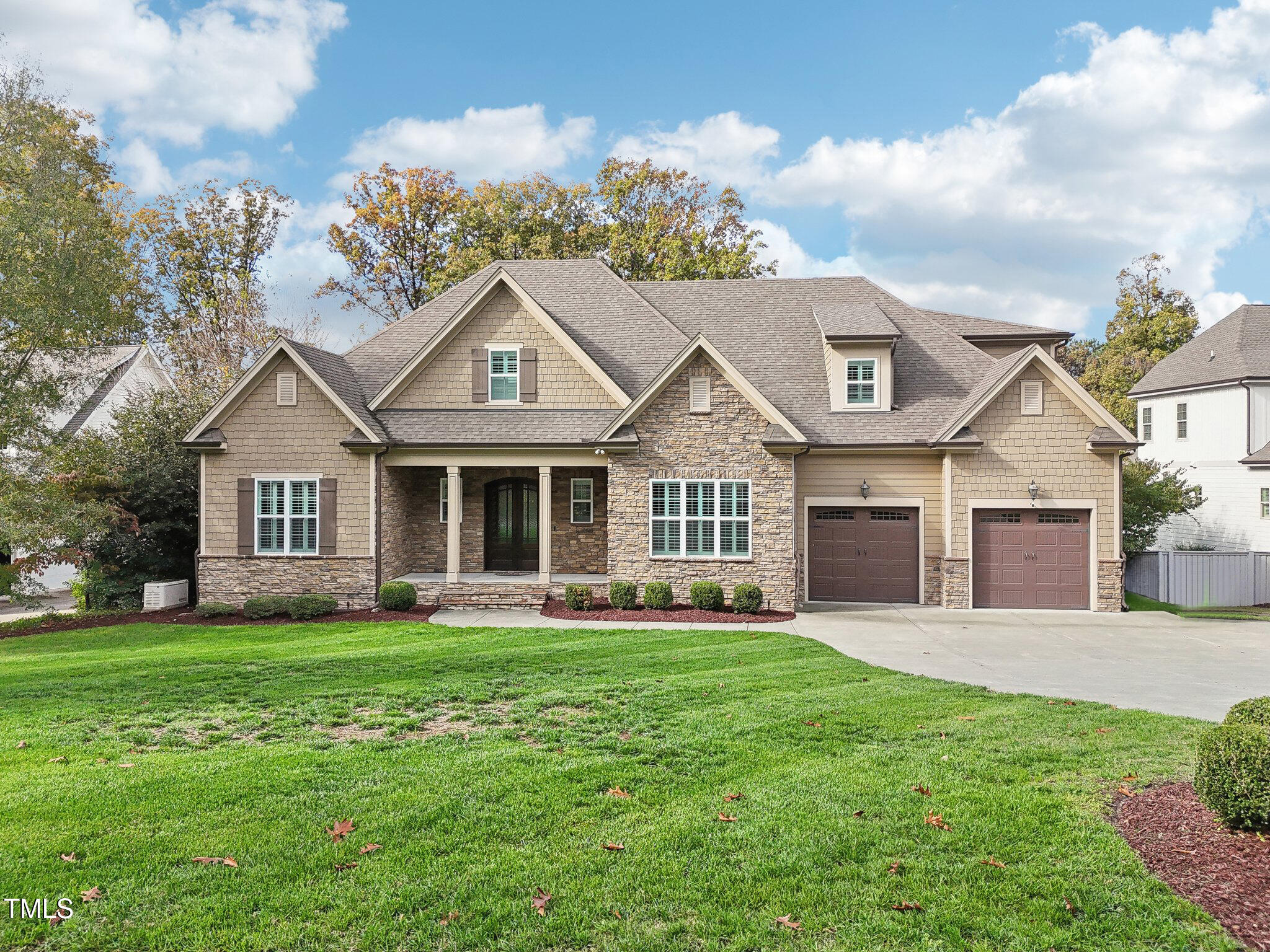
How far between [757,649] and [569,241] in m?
24.0

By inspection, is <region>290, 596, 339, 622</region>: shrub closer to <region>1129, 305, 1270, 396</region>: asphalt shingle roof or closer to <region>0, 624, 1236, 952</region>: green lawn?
<region>0, 624, 1236, 952</region>: green lawn

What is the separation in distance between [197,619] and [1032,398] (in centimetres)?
1892

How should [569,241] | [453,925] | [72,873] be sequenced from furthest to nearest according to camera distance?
[569,241] < [72,873] < [453,925]

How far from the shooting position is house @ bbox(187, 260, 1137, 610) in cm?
1691

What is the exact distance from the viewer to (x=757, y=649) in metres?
12.4

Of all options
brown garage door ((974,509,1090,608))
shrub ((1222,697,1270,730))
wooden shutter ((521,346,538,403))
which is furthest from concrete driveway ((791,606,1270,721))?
wooden shutter ((521,346,538,403))

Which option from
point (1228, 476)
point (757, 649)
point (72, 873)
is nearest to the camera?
point (72, 873)

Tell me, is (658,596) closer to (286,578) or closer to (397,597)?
(397,597)

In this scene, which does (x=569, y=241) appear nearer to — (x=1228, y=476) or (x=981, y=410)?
(x=981, y=410)

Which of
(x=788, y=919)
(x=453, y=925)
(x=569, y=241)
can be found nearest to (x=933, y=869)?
(x=788, y=919)

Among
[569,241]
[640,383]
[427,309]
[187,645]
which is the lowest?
[187,645]

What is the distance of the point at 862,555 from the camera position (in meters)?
18.2

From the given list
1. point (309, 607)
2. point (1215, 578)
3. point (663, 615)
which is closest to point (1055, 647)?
point (663, 615)

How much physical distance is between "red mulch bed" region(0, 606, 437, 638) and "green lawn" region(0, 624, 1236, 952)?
6.29m
